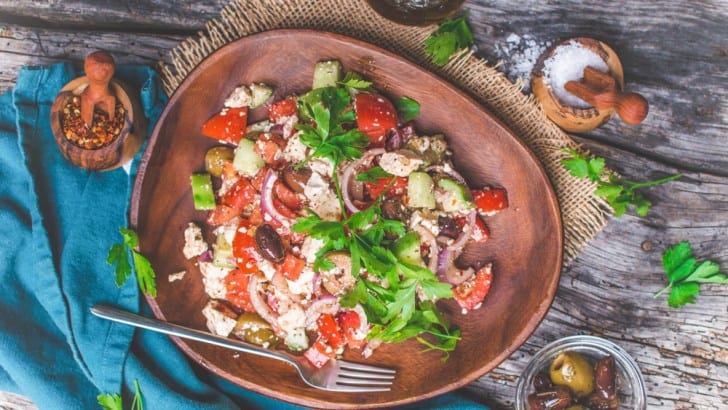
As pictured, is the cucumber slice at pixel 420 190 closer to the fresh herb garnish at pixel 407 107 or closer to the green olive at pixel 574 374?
the fresh herb garnish at pixel 407 107

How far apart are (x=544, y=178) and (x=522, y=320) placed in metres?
0.60

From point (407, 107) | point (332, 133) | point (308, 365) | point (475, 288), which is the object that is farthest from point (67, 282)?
point (475, 288)

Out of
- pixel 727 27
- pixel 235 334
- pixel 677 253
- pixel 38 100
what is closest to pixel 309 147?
pixel 235 334

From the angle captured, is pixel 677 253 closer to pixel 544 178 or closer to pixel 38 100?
pixel 544 178

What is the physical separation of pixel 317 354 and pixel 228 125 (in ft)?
3.48

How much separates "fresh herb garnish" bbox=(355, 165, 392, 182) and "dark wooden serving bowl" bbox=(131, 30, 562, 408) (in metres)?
0.33

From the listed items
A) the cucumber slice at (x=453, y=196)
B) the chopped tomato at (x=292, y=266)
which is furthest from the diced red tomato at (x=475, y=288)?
the chopped tomato at (x=292, y=266)

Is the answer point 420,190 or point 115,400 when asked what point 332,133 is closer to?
point 420,190

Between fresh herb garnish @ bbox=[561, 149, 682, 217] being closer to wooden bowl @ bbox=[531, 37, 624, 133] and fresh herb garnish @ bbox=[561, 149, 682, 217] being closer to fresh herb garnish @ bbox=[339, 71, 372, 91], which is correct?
wooden bowl @ bbox=[531, 37, 624, 133]

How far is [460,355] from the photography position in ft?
8.83

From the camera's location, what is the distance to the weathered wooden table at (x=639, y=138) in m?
2.77

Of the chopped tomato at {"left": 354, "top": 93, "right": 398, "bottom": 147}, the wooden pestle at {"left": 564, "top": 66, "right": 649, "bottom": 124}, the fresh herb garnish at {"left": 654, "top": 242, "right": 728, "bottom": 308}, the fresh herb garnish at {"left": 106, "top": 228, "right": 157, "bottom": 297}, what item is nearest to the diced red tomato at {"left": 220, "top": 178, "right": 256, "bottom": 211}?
the fresh herb garnish at {"left": 106, "top": 228, "right": 157, "bottom": 297}

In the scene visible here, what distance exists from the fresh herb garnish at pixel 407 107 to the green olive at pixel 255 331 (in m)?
1.08

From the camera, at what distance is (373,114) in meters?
2.43
